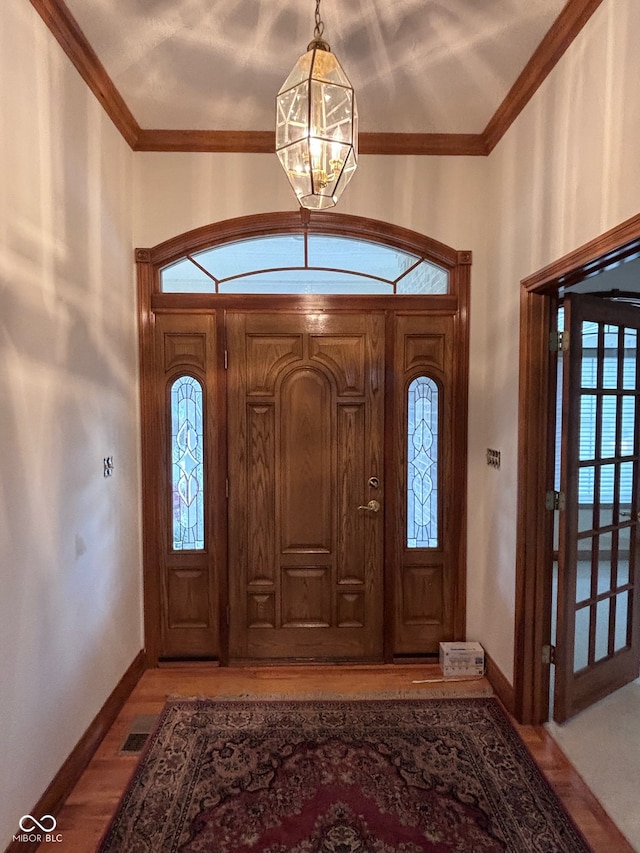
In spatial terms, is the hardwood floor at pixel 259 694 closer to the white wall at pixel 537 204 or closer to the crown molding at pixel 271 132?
the white wall at pixel 537 204

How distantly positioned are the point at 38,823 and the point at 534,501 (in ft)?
7.85

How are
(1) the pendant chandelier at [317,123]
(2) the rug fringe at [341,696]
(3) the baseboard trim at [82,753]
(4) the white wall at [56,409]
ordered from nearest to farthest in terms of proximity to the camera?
1. (1) the pendant chandelier at [317,123]
2. (4) the white wall at [56,409]
3. (3) the baseboard trim at [82,753]
4. (2) the rug fringe at [341,696]

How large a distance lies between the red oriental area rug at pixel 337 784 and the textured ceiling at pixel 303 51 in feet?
10.2

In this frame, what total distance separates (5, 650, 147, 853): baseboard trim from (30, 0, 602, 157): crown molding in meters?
2.91

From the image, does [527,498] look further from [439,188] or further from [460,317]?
[439,188]

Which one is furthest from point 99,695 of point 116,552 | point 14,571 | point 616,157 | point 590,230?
point 616,157

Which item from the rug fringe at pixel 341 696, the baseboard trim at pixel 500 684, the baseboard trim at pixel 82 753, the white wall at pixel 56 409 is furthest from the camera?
the rug fringe at pixel 341 696

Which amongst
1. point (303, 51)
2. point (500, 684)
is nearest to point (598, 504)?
point (500, 684)

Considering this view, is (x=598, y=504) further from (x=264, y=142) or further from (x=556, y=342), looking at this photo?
(x=264, y=142)

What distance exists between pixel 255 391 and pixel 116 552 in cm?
116

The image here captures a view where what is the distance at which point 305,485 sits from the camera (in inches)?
112

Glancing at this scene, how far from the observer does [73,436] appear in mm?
2027

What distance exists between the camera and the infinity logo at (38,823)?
1.63m

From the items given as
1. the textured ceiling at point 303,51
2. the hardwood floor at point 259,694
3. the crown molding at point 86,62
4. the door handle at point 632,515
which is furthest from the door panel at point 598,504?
the crown molding at point 86,62
